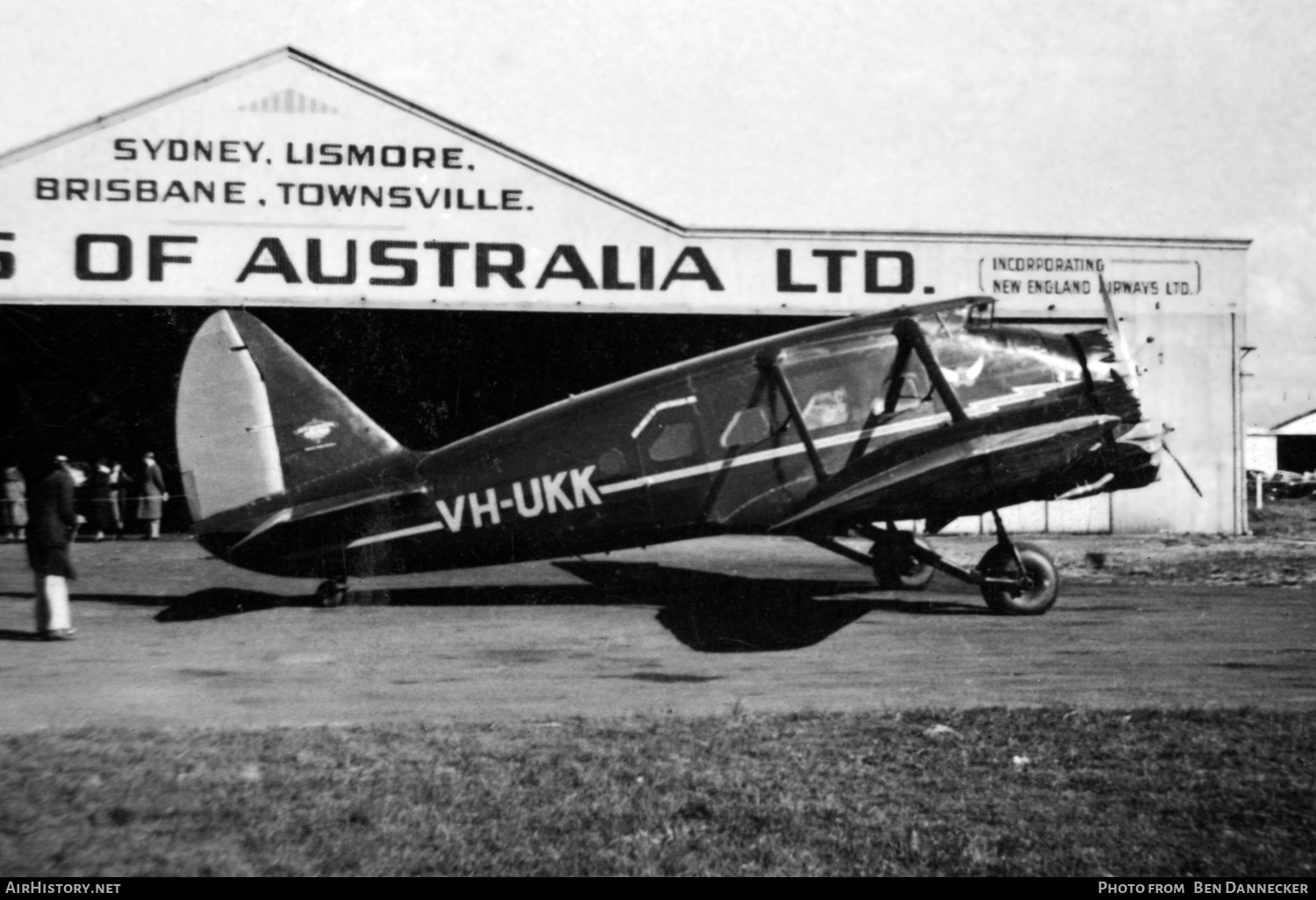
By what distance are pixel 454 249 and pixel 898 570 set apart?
395 inches

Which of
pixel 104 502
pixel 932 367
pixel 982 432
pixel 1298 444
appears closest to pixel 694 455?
pixel 932 367

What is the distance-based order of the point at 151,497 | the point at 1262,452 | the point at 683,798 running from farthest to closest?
the point at 1262,452 → the point at 151,497 → the point at 683,798

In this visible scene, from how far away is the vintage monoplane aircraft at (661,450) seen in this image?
37.8ft

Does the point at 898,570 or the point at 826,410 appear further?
the point at 898,570

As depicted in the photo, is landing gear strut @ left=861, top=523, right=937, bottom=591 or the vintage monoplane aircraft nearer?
the vintage monoplane aircraft

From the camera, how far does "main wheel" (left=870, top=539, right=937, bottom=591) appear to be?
13602 millimetres

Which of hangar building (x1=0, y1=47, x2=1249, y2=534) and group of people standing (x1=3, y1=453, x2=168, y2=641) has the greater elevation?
hangar building (x1=0, y1=47, x2=1249, y2=534)

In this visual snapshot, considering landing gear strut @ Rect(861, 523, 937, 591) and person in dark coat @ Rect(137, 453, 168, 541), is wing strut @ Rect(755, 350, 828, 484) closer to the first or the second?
landing gear strut @ Rect(861, 523, 937, 591)

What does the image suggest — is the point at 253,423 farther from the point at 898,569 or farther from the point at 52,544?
the point at 898,569

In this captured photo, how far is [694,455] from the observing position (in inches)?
464

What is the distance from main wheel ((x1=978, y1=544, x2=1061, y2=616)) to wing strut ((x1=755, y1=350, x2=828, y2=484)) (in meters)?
2.24

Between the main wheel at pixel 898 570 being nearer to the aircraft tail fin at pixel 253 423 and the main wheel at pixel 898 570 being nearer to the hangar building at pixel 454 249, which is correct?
the aircraft tail fin at pixel 253 423

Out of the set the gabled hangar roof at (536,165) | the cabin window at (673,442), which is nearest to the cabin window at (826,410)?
the cabin window at (673,442)

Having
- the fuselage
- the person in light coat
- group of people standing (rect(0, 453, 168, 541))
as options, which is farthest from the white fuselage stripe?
the person in light coat
